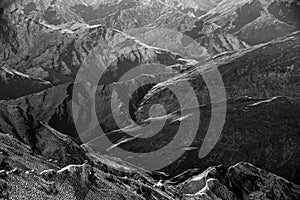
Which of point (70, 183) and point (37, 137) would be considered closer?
point (70, 183)

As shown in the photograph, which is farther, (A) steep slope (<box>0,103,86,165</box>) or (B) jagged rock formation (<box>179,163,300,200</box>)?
(A) steep slope (<box>0,103,86,165</box>)

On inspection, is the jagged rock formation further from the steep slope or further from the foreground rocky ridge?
the steep slope

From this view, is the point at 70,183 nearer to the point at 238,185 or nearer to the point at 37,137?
the point at 37,137

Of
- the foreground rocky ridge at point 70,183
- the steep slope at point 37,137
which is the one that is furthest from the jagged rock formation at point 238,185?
the steep slope at point 37,137

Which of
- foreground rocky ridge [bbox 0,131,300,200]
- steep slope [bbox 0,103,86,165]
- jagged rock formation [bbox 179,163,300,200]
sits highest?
foreground rocky ridge [bbox 0,131,300,200]

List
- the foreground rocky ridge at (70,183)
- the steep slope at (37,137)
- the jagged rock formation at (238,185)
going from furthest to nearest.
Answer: the steep slope at (37,137) < the jagged rock formation at (238,185) < the foreground rocky ridge at (70,183)

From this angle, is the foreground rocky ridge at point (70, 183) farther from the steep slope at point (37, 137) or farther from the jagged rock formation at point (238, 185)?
the steep slope at point (37, 137)

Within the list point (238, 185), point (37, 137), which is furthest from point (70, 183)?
point (238, 185)

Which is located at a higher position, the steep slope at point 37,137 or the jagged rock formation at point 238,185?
the steep slope at point 37,137

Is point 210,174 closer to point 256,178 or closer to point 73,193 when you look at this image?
point 256,178

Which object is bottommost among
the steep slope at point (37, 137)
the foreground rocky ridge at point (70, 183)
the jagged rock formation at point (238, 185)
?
the jagged rock formation at point (238, 185)

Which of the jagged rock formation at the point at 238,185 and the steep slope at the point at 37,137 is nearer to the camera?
the jagged rock formation at the point at 238,185

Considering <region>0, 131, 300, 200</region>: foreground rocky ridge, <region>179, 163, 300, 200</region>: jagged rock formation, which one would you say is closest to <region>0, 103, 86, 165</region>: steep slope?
<region>0, 131, 300, 200</region>: foreground rocky ridge
